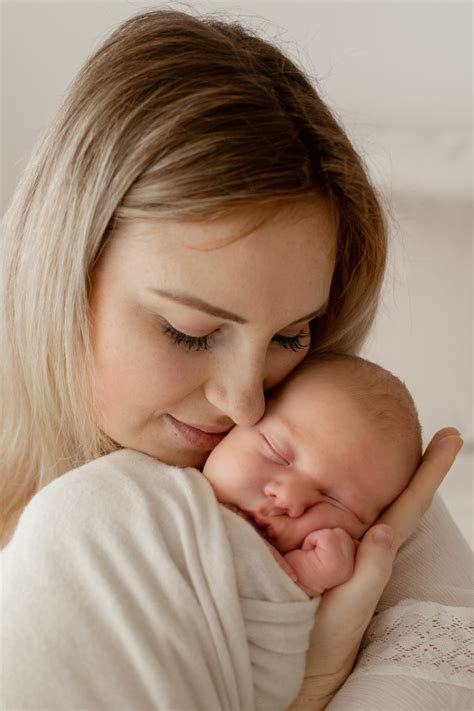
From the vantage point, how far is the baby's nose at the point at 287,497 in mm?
1263

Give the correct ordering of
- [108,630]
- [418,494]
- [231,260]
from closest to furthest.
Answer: [108,630] → [231,260] → [418,494]

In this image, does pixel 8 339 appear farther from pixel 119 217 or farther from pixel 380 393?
pixel 380 393

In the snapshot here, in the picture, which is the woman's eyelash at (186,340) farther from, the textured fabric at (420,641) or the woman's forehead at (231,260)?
the textured fabric at (420,641)

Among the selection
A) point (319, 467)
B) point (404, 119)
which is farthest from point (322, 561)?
point (404, 119)

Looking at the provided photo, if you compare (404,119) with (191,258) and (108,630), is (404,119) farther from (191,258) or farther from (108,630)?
(108,630)

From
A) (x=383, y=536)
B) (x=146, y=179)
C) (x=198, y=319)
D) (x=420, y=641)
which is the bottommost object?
(x=420, y=641)

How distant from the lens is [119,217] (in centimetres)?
126

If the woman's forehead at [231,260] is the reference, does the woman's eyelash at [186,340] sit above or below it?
below

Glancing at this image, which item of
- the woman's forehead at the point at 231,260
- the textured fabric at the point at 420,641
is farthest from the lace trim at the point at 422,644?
the woman's forehead at the point at 231,260

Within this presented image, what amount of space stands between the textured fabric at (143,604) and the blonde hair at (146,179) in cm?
27

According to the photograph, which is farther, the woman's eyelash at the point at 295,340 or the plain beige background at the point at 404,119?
the plain beige background at the point at 404,119

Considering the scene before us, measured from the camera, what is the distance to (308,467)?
4.26 ft

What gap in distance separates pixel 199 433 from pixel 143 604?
36 centimetres

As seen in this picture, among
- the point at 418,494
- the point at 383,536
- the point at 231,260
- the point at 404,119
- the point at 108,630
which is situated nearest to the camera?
the point at 108,630
